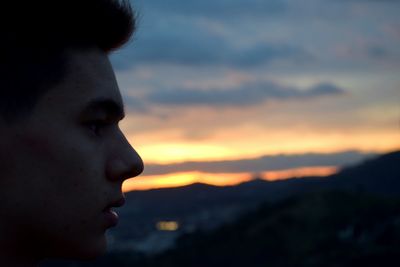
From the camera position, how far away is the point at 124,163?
2.36 metres

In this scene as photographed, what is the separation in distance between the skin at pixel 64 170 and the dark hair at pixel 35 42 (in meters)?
0.03

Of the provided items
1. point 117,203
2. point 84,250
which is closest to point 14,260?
point 84,250

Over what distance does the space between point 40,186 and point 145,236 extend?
45.5 metres

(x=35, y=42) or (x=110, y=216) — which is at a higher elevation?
(x=35, y=42)

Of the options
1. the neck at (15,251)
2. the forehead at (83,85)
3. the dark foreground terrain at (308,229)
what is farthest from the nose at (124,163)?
the dark foreground terrain at (308,229)

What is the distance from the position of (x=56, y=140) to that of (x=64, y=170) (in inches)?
2.7

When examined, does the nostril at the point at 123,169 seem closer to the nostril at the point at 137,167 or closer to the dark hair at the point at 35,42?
the nostril at the point at 137,167

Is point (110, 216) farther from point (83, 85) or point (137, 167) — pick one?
point (83, 85)

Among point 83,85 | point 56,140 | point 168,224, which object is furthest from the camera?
point 168,224

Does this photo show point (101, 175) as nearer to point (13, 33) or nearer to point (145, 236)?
point (13, 33)

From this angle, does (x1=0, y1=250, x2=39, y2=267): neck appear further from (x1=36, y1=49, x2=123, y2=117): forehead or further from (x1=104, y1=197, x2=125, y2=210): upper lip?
(x1=36, y1=49, x2=123, y2=117): forehead

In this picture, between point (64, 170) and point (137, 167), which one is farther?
point (137, 167)

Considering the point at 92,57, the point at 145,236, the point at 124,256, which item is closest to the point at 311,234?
the point at 145,236

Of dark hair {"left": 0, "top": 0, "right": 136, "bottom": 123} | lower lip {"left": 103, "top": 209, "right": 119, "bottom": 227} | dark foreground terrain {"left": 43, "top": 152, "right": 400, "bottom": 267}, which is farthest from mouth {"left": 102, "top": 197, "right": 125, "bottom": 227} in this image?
dark foreground terrain {"left": 43, "top": 152, "right": 400, "bottom": 267}
